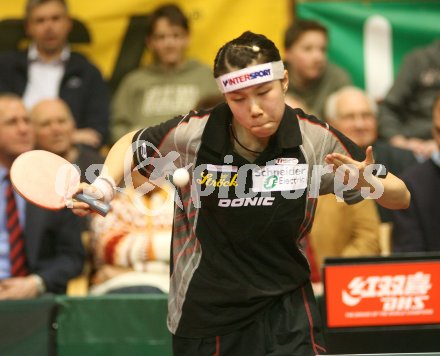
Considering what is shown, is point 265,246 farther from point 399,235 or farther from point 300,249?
point 399,235

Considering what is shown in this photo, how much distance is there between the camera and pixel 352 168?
11.2ft

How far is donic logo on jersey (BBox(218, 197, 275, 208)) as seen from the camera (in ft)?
11.4

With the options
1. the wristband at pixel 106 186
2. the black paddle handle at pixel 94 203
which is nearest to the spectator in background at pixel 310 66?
the wristband at pixel 106 186

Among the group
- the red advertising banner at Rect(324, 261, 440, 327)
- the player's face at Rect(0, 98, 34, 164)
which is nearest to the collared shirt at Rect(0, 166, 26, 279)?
the player's face at Rect(0, 98, 34, 164)

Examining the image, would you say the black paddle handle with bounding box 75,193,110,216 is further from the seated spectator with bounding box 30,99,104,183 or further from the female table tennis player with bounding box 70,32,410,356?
the seated spectator with bounding box 30,99,104,183

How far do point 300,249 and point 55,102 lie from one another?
323 cm

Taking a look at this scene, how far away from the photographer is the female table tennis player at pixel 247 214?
346cm

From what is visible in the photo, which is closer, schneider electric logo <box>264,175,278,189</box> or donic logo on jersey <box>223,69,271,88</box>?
Result: donic logo on jersey <box>223,69,271,88</box>

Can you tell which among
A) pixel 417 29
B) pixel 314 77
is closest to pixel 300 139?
pixel 314 77

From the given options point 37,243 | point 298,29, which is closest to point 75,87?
point 298,29

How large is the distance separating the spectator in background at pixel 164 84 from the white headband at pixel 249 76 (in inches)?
147

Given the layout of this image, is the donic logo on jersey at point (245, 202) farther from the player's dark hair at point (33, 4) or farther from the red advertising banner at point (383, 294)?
the player's dark hair at point (33, 4)

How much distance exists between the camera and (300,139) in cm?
348

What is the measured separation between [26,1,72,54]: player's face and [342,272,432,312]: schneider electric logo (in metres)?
3.57
